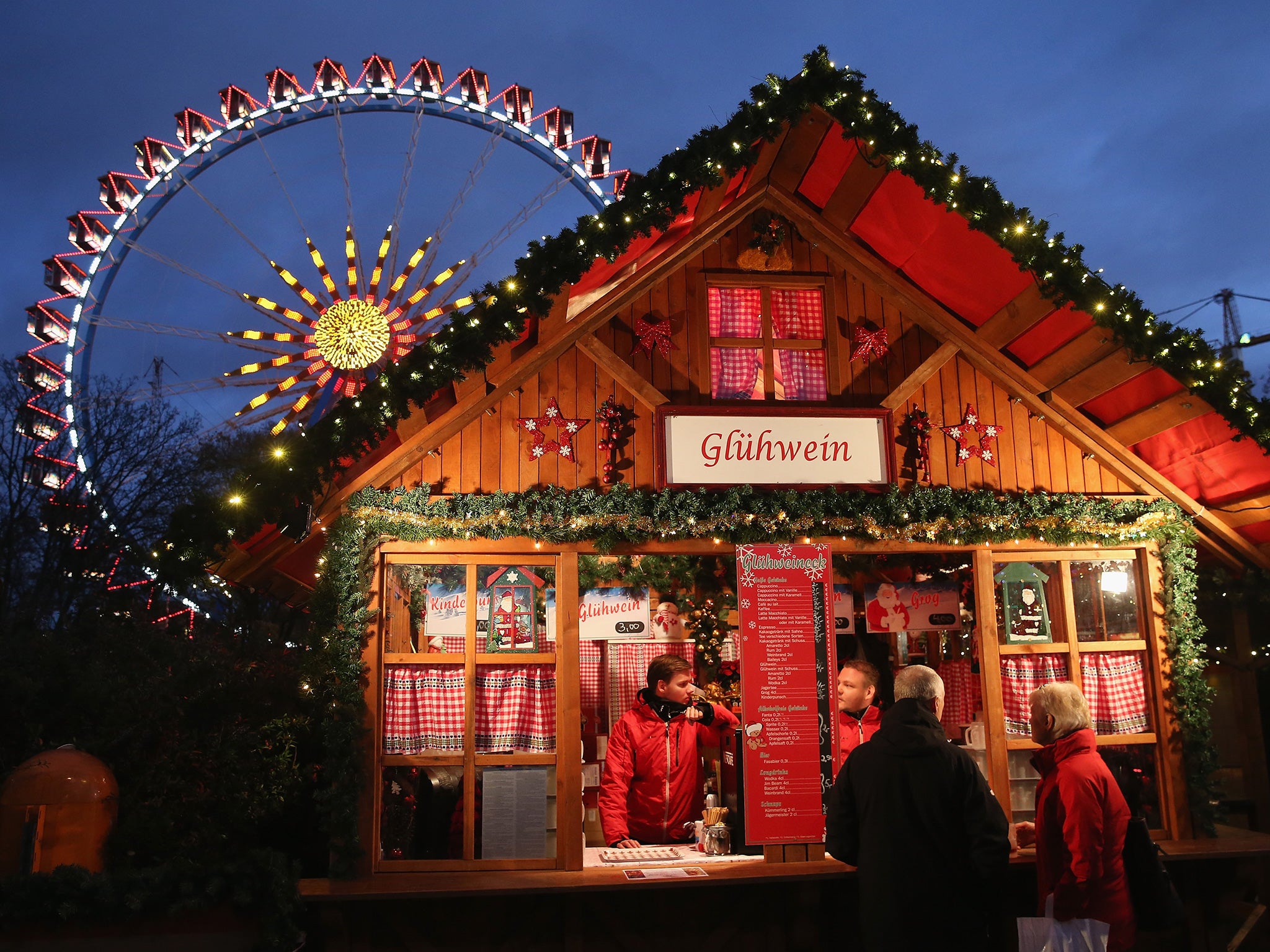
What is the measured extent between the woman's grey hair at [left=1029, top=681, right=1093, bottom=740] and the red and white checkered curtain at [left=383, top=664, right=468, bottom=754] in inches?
147

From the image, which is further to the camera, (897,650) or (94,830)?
(897,650)

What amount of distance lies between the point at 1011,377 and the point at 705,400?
2.36 m

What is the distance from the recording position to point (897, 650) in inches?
386

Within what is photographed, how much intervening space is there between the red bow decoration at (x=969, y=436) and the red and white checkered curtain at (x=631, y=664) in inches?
152

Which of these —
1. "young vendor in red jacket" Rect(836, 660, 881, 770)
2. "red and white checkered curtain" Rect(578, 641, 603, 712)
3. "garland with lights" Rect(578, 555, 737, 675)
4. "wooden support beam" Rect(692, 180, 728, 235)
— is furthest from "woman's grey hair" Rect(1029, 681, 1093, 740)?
"red and white checkered curtain" Rect(578, 641, 603, 712)

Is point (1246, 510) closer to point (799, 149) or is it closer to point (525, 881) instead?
point (799, 149)

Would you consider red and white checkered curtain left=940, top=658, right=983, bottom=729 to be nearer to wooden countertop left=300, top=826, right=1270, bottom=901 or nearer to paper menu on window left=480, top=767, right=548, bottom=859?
wooden countertop left=300, top=826, right=1270, bottom=901

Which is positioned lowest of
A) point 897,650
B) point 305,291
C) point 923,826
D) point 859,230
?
point 923,826

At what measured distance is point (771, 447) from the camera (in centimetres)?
689

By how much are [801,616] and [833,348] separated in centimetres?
204

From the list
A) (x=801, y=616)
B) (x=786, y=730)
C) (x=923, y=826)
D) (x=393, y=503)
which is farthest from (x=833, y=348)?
(x=923, y=826)

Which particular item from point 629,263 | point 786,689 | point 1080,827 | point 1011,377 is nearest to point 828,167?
point 629,263

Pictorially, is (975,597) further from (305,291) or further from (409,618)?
(305,291)

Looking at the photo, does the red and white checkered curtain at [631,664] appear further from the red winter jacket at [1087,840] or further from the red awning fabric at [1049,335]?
the red winter jacket at [1087,840]
